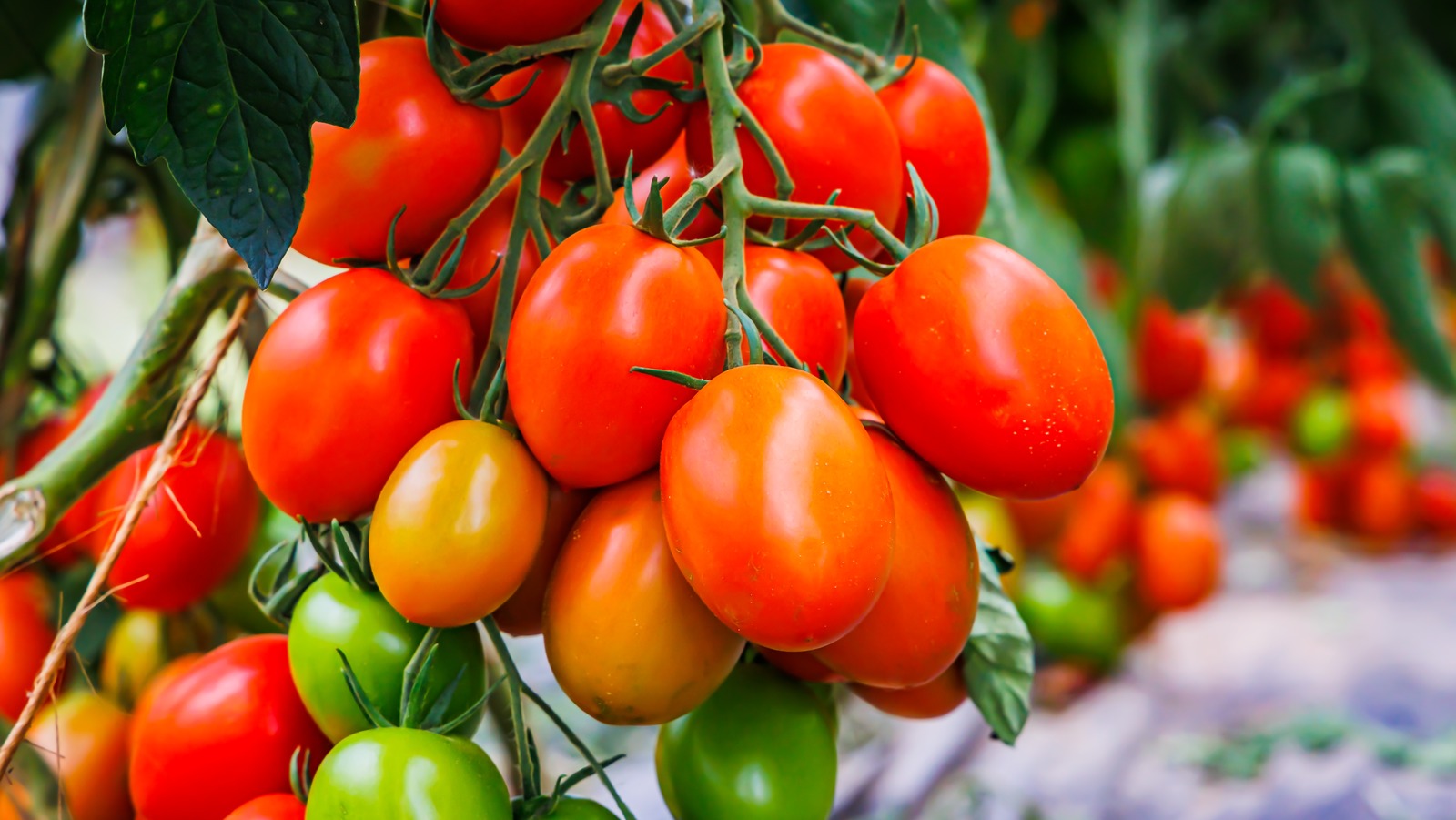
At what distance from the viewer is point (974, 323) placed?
319 mm

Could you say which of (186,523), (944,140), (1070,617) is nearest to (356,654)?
(186,523)

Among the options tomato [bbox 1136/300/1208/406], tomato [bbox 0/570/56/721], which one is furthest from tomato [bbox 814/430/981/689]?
tomato [bbox 1136/300/1208/406]

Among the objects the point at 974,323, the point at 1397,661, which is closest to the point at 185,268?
the point at 974,323

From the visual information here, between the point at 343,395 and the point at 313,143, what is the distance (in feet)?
0.27

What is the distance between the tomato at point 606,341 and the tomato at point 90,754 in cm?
31

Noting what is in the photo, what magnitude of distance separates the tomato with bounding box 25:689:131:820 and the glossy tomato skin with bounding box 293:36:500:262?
28 centimetres

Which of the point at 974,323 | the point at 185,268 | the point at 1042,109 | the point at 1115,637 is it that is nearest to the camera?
the point at 974,323

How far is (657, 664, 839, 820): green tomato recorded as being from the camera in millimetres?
384

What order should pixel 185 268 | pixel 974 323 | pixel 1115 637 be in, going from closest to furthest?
pixel 974 323 → pixel 185 268 → pixel 1115 637

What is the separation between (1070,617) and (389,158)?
1.15 metres

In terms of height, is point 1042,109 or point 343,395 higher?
point 343,395

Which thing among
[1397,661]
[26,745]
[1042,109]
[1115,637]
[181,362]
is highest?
[181,362]

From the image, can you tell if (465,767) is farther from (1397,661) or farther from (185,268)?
(1397,661)

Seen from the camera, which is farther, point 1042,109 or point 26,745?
point 1042,109
